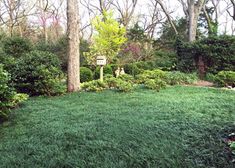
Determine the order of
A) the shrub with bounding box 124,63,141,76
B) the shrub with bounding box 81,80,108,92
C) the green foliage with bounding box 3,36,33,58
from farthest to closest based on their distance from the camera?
the shrub with bounding box 124,63,141,76 → the green foliage with bounding box 3,36,33,58 → the shrub with bounding box 81,80,108,92

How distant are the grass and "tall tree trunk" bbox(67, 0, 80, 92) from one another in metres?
1.35

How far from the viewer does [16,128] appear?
3.52 metres

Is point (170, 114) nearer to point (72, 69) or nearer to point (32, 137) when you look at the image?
point (32, 137)

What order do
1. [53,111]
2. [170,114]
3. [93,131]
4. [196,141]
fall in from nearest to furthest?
[196,141], [93,131], [170,114], [53,111]

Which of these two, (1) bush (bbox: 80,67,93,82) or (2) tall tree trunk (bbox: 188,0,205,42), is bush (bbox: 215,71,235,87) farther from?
(2) tall tree trunk (bbox: 188,0,205,42)

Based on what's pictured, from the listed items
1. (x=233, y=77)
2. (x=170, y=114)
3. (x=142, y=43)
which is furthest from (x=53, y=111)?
(x=142, y=43)

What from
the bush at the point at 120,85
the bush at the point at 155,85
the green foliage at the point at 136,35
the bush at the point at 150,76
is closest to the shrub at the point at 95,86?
the bush at the point at 120,85

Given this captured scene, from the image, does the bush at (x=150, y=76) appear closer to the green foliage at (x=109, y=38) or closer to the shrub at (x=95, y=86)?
the shrub at (x=95, y=86)

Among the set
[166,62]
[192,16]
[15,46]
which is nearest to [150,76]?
[166,62]

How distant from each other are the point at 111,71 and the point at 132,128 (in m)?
6.51

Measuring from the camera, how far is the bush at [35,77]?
5.56m

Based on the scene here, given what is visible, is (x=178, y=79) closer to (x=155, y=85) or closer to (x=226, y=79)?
(x=226, y=79)

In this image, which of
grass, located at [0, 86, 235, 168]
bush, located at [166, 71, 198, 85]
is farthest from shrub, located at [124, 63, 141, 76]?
grass, located at [0, 86, 235, 168]

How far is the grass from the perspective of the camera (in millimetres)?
2596
